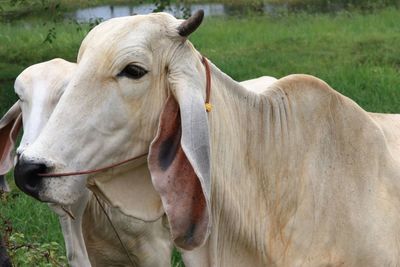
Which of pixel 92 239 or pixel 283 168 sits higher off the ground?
pixel 283 168

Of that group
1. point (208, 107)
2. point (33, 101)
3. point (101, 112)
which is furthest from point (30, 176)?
point (33, 101)

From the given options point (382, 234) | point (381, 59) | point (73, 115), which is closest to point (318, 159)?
point (382, 234)

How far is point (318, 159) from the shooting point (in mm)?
3078

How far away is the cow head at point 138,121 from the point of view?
102 inches

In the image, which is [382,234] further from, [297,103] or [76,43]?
[76,43]

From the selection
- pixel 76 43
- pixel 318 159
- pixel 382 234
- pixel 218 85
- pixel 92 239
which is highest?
pixel 218 85

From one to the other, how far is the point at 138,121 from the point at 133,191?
258 millimetres

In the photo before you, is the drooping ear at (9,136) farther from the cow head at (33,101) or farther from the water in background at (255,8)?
the water in background at (255,8)

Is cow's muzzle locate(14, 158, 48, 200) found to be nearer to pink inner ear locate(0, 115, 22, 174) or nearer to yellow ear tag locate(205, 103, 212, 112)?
yellow ear tag locate(205, 103, 212, 112)

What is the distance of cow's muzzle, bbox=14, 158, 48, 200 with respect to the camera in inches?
100

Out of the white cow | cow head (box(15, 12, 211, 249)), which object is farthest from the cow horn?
the white cow

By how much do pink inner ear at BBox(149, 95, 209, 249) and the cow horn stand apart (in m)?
0.19

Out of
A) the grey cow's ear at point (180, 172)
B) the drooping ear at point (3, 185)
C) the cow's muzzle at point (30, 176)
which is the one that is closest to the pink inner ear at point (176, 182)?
the grey cow's ear at point (180, 172)

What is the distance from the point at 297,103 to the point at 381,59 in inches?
295
